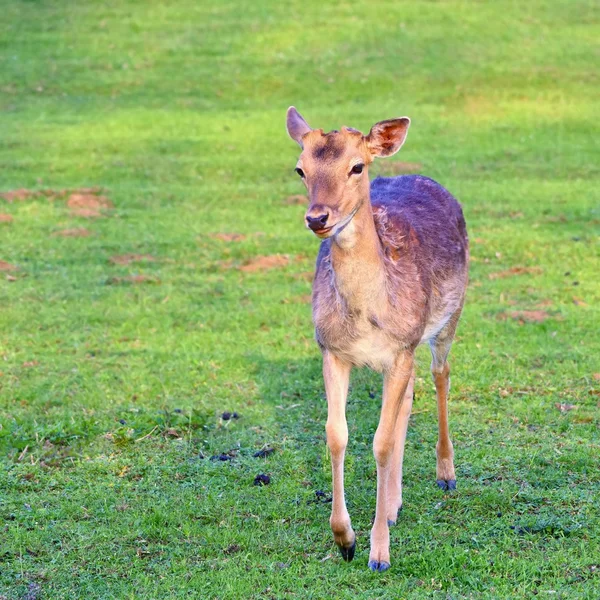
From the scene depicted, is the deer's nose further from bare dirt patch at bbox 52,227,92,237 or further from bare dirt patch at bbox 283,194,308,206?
bare dirt patch at bbox 283,194,308,206

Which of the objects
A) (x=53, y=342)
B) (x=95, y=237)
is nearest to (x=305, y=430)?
(x=53, y=342)

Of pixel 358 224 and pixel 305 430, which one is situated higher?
pixel 358 224

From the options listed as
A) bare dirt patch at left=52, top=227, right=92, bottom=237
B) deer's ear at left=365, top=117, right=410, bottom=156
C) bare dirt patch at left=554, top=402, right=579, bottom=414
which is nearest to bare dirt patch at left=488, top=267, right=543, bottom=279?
bare dirt patch at left=554, top=402, right=579, bottom=414

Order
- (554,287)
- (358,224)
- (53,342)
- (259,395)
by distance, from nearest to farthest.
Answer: (358,224)
(259,395)
(53,342)
(554,287)

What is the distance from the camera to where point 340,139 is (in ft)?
17.4

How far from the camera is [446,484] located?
6.39 meters

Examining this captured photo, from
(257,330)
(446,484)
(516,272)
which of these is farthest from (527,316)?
(446,484)

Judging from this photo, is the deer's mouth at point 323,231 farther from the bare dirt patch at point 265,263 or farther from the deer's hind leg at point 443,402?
the bare dirt patch at point 265,263

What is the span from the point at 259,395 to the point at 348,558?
106 inches

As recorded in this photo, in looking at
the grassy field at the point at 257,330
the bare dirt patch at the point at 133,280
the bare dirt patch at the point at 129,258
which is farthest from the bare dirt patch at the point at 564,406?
the bare dirt patch at the point at 129,258

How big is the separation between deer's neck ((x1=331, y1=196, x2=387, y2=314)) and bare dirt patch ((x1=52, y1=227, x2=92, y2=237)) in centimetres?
815

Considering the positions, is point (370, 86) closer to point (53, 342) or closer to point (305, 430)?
point (53, 342)

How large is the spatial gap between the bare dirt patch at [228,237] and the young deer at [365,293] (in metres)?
6.48

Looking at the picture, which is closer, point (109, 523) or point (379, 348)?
point (379, 348)
